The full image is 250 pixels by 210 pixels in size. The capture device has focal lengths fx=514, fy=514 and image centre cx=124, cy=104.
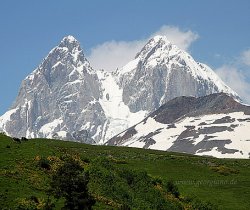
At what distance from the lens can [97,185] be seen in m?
51.7

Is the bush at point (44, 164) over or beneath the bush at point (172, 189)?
over

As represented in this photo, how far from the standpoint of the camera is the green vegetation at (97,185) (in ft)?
122

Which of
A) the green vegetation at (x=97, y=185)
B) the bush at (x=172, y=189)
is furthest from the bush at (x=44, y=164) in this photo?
the bush at (x=172, y=189)

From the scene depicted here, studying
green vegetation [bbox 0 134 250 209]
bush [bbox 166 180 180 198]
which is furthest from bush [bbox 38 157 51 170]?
bush [bbox 166 180 180 198]

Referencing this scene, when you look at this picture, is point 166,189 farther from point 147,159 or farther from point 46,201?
point 147,159

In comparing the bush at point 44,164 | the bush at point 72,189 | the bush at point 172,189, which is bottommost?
the bush at point 72,189

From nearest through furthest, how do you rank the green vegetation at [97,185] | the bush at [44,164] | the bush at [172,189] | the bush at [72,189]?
the bush at [72,189], the green vegetation at [97,185], the bush at [44,164], the bush at [172,189]

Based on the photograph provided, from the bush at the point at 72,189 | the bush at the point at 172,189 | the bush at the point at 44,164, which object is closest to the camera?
the bush at the point at 72,189

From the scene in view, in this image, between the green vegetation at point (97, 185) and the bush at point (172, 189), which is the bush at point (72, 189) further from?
the bush at point (172, 189)

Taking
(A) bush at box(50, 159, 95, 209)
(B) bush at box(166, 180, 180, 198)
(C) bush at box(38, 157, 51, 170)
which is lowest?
(A) bush at box(50, 159, 95, 209)

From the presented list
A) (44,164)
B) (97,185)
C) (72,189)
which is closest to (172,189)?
(97,185)

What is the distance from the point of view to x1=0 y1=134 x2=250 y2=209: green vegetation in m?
37.3

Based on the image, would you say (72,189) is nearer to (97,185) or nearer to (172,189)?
(97,185)

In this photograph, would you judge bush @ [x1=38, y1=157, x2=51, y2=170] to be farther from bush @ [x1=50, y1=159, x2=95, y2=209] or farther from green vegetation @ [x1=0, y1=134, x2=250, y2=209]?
bush @ [x1=50, y1=159, x2=95, y2=209]
